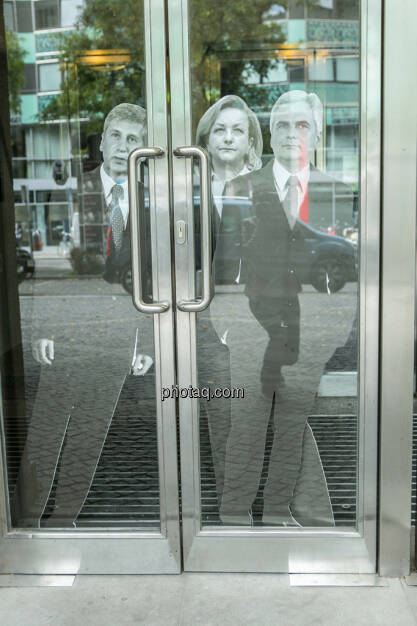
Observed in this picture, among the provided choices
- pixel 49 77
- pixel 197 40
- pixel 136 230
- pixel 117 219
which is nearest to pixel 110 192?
pixel 117 219

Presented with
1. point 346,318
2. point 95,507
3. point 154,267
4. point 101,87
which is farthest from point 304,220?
point 95,507

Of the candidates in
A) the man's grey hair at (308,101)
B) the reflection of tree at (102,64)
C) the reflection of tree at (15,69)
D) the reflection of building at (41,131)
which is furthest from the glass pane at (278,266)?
the reflection of tree at (15,69)

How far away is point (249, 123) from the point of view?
2.73 meters

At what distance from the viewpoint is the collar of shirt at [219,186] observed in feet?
8.91

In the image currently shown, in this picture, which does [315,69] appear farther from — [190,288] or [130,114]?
[190,288]

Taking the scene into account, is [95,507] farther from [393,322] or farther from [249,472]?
[393,322]

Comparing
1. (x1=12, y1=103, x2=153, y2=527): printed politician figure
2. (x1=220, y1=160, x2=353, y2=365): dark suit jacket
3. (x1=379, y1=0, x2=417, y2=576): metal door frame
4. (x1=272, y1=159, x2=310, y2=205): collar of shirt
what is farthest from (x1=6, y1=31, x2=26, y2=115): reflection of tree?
(x1=379, y1=0, x2=417, y2=576): metal door frame

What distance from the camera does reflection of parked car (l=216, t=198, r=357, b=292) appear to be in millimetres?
2738

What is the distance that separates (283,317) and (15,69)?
1537 mm

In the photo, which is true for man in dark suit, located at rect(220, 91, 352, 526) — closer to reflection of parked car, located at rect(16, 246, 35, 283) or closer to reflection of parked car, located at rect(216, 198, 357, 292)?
reflection of parked car, located at rect(216, 198, 357, 292)

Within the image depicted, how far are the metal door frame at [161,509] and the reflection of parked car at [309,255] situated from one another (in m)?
0.23

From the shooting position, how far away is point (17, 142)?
2.94 meters

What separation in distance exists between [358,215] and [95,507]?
166 cm

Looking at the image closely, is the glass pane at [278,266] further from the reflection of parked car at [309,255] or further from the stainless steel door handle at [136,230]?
the stainless steel door handle at [136,230]
